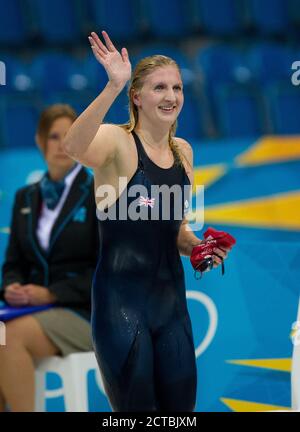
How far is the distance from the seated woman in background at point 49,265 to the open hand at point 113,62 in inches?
61.7

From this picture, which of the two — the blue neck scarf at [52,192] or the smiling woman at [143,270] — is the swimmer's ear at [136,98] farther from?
the blue neck scarf at [52,192]

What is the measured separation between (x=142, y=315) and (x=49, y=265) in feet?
4.73

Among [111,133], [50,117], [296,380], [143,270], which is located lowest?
[296,380]

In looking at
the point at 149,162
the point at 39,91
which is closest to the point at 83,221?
the point at 149,162

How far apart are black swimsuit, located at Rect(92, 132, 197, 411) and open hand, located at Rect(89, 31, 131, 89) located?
30 cm

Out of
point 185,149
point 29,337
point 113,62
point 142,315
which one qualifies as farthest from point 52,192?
point 113,62

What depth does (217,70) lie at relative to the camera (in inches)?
339

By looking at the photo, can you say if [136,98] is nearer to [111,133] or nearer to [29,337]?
[111,133]

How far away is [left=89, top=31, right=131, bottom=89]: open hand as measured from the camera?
9.59 ft

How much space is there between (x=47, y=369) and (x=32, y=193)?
922 millimetres

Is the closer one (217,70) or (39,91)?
(39,91)

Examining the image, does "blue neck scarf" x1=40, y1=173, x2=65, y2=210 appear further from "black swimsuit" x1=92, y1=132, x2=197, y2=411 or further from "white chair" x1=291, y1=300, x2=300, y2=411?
"white chair" x1=291, y1=300, x2=300, y2=411

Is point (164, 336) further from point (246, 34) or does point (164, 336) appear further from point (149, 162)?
point (246, 34)

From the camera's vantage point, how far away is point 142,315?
312cm
